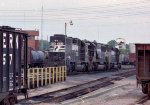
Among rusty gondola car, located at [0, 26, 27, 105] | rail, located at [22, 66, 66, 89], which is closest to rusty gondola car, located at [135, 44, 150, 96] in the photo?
rail, located at [22, 66, 66, 89]

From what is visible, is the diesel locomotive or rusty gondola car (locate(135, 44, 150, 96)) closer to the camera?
rusty gondola car (locate(135, 44, 150, 96))

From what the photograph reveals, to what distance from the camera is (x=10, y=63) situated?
48.2 feet

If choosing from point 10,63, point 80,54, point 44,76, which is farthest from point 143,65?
point 80,54

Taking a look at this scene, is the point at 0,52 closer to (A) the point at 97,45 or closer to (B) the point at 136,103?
(B) the point at 136,103

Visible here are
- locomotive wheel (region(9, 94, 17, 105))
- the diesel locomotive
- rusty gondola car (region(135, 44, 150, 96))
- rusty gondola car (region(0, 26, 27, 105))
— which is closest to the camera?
rusty gondola car (region(0, 26, 27, 105))

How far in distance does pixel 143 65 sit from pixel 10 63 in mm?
10673

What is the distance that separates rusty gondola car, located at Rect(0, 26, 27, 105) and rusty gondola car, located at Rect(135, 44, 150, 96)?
8.98m

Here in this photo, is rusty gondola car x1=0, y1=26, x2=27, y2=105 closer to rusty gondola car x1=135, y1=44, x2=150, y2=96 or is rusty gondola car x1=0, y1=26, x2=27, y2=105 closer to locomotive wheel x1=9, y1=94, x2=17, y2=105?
locomotive wheel x1=9, y1=94, x2=17, y2=105

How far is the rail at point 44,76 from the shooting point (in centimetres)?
2899

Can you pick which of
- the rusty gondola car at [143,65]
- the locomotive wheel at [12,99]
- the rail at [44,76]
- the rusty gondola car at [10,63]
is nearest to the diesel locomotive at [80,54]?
the rail at [44,76]

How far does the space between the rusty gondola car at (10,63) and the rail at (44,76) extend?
41.0 feet

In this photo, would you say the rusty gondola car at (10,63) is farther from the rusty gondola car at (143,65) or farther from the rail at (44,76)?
the rail at (44,76)

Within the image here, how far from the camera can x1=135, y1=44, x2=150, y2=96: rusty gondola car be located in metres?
23.4

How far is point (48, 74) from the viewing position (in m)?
32.0
